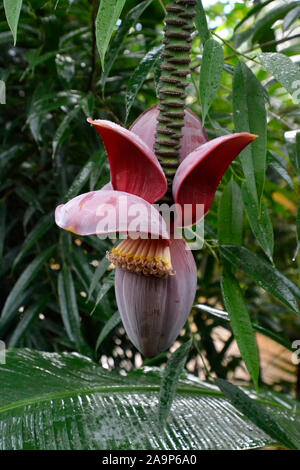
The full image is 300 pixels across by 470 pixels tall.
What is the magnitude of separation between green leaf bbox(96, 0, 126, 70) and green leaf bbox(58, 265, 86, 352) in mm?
Answer: 500

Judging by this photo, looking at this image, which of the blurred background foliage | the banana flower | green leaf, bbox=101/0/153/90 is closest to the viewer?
the banana flower

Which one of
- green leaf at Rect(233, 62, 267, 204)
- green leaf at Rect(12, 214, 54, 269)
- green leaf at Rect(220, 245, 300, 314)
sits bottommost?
green leaf at Rect(12, 214, 54, 269)

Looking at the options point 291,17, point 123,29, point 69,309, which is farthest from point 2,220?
point 291,17

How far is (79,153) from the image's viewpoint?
859 millimetres

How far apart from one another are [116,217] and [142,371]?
46cm

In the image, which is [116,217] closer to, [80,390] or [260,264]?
[260,264]

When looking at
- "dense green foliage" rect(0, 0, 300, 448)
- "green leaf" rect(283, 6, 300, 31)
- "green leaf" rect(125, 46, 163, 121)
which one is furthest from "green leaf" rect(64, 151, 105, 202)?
"green leaf" rect(283, 6, 300, 31)

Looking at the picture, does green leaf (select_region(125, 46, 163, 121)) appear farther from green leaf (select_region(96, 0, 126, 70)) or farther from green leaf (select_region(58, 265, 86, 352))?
green leaf (select_region(58, 265, 86, 352))

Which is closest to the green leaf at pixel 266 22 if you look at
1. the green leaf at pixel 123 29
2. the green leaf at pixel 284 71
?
the green leaf at pixel 123 29

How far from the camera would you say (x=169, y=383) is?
368 millimetres

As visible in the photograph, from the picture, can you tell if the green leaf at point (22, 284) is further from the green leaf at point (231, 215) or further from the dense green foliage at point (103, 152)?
the green leaf at point (231, 215)

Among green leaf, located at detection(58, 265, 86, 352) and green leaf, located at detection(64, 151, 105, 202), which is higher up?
green leaf, located at detection(64, 151, 105, 202)

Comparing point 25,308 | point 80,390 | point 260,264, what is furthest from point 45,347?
point 260,264

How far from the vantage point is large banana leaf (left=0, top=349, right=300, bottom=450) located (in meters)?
0.42
